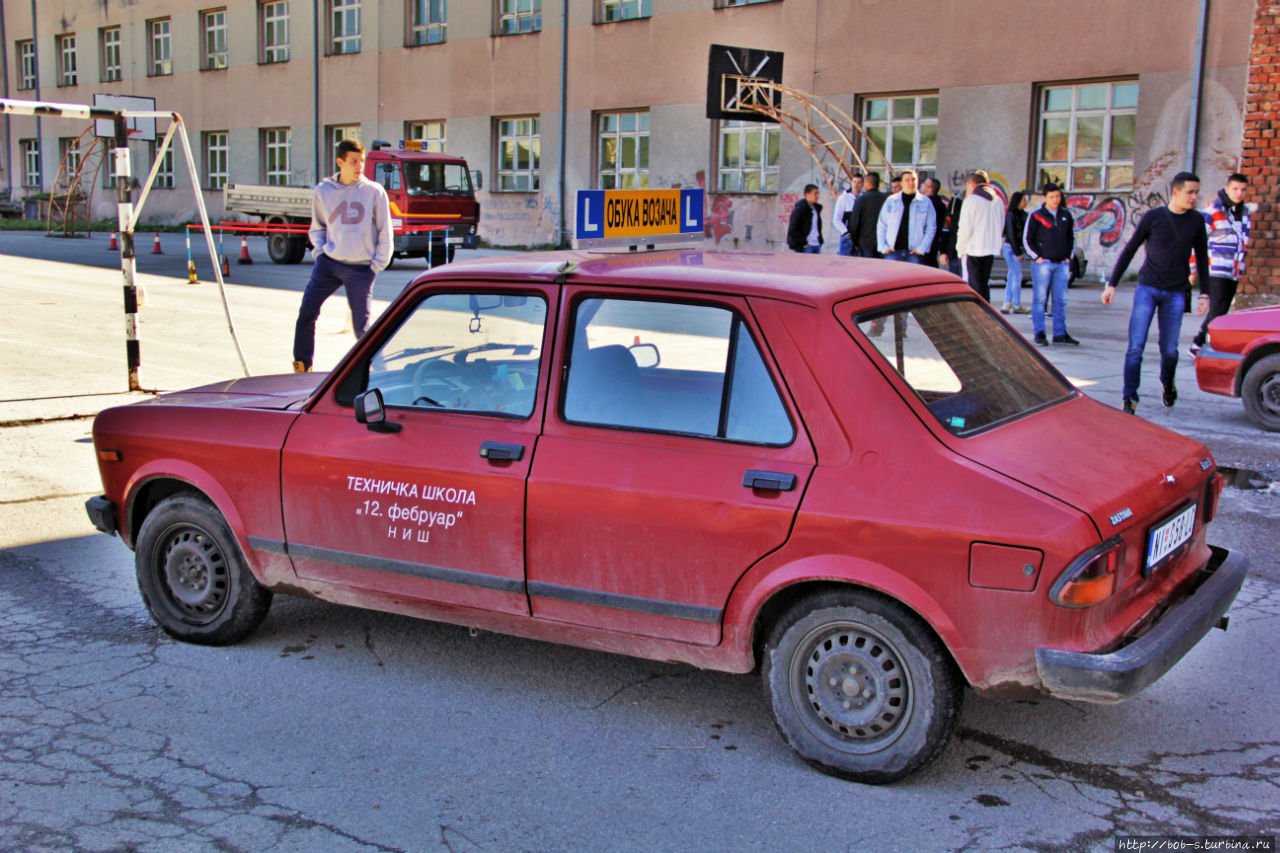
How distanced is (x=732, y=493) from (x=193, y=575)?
7.70ft

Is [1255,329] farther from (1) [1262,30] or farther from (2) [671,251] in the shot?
(1) [1262,30]

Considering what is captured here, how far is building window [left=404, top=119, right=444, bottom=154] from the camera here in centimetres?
3444

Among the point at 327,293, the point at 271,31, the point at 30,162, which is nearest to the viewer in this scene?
the point at 327,293

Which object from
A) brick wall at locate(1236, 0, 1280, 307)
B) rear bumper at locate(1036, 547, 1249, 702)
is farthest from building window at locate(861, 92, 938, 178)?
rear bumper at locate(1036, 547, 1249, 702)

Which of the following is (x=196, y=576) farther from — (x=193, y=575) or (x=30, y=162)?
(x=30, y=162)

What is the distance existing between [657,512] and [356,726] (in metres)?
1.27

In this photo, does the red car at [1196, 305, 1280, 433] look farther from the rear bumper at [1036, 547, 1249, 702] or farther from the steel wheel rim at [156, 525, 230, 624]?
the steel wheel rim at [156, 525, 230, 624]

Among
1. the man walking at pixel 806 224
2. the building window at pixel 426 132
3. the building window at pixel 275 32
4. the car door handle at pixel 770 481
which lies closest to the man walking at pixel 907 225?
the man walking at pixel 806 224

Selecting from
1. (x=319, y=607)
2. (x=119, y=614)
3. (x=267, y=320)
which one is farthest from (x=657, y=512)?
(x=267, y=320)

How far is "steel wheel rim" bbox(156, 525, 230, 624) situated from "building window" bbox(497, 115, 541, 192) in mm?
28551

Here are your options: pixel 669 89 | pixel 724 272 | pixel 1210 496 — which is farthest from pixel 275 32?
pixel 1210 496

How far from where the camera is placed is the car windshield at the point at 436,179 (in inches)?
959

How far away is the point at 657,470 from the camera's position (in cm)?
368

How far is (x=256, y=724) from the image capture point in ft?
12.9
